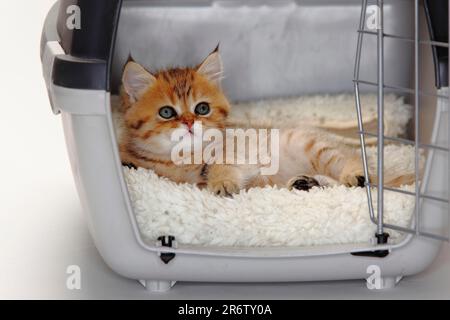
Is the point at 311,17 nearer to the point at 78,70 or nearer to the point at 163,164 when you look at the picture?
the point at 163,164

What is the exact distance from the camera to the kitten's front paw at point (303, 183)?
6.48ft

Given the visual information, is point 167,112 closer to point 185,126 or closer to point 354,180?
point 185,126

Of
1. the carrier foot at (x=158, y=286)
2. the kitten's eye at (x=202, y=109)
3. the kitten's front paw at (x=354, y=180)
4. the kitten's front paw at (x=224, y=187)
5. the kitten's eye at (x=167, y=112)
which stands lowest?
the carrier foot at (x=158, y=286)

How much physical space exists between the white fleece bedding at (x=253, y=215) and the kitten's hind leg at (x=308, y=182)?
7 cm

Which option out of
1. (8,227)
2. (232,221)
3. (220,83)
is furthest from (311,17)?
(8,227)

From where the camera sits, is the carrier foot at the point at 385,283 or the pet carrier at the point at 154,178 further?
the carrier foot at the point at 385,283

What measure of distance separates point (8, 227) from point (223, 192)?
574 mm

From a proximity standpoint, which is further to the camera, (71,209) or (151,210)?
(71,209)

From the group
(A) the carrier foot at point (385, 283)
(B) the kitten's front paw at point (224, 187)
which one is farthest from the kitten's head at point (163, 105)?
(A) the carrier foot at point (385, 283)

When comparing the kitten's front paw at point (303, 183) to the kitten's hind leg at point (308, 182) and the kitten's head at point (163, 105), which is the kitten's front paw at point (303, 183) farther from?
the kitten's head at point (163, 105)

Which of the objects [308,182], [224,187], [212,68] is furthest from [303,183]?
[212,68]

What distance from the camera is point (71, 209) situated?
2395 millimetres

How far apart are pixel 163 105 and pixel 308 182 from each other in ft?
1.01

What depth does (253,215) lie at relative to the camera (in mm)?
1873
